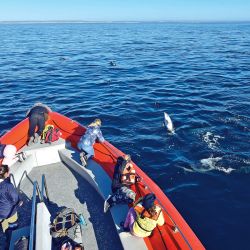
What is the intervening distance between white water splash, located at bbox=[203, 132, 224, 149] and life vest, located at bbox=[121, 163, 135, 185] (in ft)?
21.5

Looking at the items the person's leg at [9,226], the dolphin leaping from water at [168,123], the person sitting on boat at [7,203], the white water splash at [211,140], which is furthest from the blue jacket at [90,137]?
the white water splash at [211,140]

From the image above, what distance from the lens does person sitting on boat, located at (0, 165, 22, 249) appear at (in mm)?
6770

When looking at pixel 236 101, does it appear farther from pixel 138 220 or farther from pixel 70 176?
pixel 138 220

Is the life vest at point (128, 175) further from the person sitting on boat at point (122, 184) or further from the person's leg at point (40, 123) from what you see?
the person's leg at point (40, 123)

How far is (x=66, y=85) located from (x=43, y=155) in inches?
635

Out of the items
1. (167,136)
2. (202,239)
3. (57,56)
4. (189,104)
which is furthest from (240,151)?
(57,56)

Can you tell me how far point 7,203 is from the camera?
689 centimetres

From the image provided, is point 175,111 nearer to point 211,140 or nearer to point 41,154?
point 211,140

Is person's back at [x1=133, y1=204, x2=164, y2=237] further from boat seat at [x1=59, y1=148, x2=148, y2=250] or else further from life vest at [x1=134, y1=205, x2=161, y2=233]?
boat seat at [x1=59, y1=148, x2=148, y2=250]

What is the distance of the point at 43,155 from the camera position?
10.7 metres

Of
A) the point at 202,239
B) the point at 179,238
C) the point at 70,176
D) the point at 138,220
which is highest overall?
the point at 138,220

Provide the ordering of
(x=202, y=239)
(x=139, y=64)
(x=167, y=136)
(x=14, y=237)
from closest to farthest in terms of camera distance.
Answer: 1. (x=14, y=237)
2. (x=202, y=239)
3. (x=167, y=136)
4. (x=139, y=64)

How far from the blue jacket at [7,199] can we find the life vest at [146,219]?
2931 mm

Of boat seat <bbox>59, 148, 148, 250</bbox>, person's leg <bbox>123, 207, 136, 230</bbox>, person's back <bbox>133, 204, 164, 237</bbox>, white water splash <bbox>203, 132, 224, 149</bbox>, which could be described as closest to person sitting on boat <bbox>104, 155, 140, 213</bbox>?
boat seat <bbox>59, 148, 148, 250</bbox>
